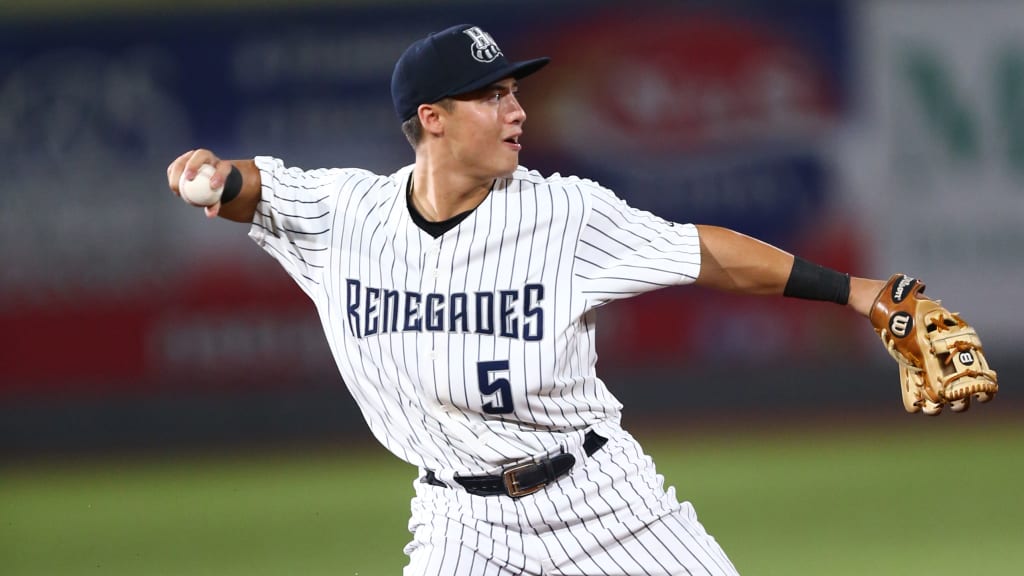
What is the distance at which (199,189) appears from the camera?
328cm

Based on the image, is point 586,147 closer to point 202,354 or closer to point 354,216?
point 202,354

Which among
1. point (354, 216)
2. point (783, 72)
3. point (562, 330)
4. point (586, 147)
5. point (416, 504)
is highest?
point (783, 72)

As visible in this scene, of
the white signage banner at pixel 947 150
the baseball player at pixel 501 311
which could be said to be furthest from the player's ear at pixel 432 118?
the white signage banner at pixel 947 150

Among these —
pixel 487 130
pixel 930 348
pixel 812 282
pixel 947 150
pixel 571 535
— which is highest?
pixel 947 150

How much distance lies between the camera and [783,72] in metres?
8.70

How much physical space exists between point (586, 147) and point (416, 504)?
5.44m

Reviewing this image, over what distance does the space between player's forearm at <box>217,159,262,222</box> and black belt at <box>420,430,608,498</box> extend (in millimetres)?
946

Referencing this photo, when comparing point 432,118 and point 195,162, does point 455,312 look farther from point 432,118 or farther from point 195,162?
point 195,162

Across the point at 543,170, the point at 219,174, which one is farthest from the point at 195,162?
the point at 543,170

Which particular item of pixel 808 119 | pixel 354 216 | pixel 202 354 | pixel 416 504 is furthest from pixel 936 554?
pixel 202 354

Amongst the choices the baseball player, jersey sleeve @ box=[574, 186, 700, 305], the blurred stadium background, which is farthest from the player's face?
the blurred stadium background

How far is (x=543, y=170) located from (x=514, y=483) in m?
Result: 5.49

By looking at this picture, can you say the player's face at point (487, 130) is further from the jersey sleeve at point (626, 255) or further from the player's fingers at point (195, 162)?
the player's fingers at point (195, 162)

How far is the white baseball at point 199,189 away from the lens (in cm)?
328
